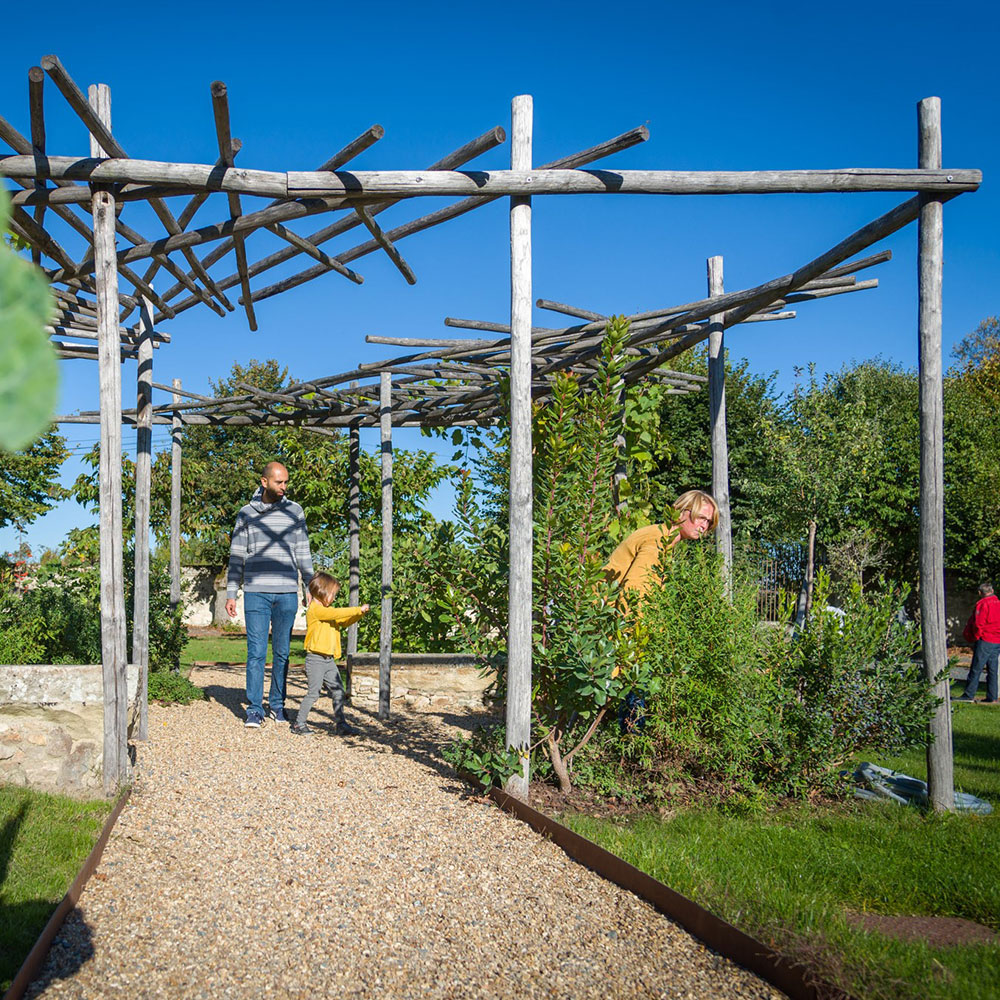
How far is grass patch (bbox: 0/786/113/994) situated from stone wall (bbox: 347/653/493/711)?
4.93m

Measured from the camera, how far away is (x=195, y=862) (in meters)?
4.09

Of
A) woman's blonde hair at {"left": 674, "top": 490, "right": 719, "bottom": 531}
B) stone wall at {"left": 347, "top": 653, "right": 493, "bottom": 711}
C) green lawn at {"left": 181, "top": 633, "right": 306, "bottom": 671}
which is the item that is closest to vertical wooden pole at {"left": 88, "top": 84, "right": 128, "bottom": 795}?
woman's blonde hair at {"left": 674, "top": 490, "right": 719, "bottom": 531}

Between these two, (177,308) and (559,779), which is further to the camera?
(177,308)

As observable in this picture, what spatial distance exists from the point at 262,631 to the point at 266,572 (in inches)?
20.2

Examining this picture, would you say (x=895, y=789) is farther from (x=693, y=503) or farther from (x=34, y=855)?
(x=34, y=855)

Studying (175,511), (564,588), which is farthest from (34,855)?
(175,511)

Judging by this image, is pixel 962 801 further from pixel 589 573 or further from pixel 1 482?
pixel 1 482

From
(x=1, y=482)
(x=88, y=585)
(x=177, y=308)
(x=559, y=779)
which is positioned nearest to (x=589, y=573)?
(x=559, y=779)

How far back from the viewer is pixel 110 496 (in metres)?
4.91

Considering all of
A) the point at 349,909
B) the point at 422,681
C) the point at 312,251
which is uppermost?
the point at 312,251

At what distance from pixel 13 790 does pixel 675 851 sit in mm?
3381

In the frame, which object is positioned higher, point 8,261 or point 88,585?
point 8,261

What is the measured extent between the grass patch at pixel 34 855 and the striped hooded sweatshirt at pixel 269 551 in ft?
10.5

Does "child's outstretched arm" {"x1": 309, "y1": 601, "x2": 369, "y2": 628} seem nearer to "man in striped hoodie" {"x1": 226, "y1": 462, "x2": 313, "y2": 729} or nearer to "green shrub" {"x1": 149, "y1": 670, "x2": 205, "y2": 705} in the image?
"man in striped hoodie" {"x1": 226, "y1": 462, "x2": 313, "y2": 729}
